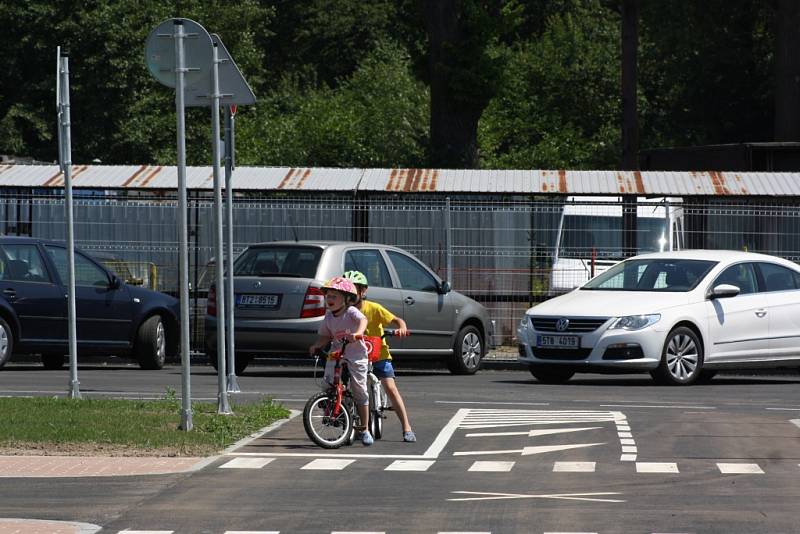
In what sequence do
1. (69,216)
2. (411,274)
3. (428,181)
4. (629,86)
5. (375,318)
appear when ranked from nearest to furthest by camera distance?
(375,318)
(69,216)
(411,274)
(428,181)
(629,86)

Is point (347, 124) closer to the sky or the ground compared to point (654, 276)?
closer to the sky

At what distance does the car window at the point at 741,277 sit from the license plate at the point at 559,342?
6.83ft

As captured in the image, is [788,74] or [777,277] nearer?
[777,277]

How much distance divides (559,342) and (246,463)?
8232 mm

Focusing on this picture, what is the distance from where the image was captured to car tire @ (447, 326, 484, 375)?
71.7ft

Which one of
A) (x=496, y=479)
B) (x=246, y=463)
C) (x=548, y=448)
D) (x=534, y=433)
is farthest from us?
(x=534, y=433)

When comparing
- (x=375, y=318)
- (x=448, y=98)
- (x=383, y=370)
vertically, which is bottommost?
(x=383, y=370)

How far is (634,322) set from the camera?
19188 millimetres

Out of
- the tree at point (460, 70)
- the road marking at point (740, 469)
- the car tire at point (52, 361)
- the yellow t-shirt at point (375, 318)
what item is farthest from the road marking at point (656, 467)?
the tree at point (460, 70)

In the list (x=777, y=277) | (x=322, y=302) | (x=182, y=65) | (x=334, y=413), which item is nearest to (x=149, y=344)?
(x=322, y=302)

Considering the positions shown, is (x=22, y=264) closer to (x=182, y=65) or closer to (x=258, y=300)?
(x=258, y=300)

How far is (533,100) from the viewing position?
6369 centimetres

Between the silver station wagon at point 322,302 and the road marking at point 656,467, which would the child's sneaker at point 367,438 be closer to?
the road marking at point 656,467

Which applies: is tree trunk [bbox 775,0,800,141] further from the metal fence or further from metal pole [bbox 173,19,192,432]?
metal pole [bbox 173,19,192,432]
